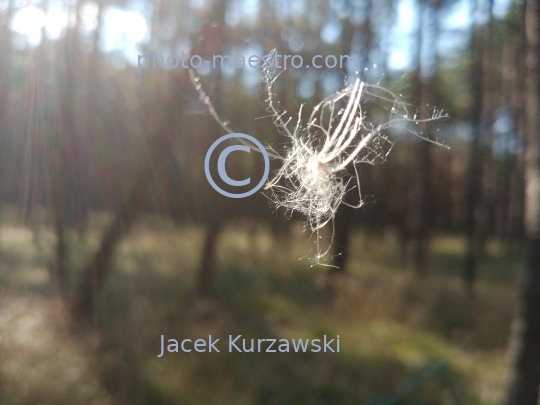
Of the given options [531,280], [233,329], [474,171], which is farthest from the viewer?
[474,171]

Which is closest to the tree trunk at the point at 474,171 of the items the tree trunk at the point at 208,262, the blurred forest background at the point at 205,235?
the blurred forest background at the point at 205,235

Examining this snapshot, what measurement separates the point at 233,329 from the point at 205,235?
54 centimetres

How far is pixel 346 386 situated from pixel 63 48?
254 centimetres

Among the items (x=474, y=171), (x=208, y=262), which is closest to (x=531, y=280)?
(x=474, y=171)

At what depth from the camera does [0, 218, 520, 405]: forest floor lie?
2.29 meters

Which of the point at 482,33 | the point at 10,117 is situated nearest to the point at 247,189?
the point at 10,117

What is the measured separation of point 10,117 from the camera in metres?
2.42

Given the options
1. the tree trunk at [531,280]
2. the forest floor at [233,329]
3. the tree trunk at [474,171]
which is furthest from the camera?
the tree trunk at [474,171]

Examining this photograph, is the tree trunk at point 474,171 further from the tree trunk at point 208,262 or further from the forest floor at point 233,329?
the tree trunk at point 208,262

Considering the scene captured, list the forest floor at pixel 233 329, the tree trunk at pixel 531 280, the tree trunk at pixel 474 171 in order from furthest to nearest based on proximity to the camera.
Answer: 1. the tree trunk at pixel 474 171
2. the forest floor at pixel 233 329
3. the tree trunk at pixel 531 280

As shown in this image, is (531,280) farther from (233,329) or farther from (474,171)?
(233,329)

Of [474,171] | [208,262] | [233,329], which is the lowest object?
[233,329]

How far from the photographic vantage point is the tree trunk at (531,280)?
1890mm

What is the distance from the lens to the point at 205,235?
7.62 ft
